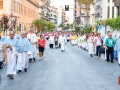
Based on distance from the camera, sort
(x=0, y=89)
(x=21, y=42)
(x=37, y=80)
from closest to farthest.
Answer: (x=0, y=89) → (x=37, y=80) → (x=21, y=42)

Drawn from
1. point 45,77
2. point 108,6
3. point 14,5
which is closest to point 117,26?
point 14,5

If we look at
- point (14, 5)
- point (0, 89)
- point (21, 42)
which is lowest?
point (0, 89)

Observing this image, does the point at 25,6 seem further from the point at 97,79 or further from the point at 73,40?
the point at 97,79

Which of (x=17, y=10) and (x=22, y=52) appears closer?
(x=22, y=52)

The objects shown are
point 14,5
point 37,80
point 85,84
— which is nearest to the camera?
point 85,84

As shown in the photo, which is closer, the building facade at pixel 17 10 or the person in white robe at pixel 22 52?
the person in white robe at pixel 22 52

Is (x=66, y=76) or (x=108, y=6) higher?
(x=108, y=6)

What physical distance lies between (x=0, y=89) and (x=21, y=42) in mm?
4430

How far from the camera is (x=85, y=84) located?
1195cm

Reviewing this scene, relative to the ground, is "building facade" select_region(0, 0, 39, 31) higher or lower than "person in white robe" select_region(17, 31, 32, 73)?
higher

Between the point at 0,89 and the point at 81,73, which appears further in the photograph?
the point at 81,73

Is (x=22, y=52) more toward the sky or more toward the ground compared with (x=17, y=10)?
more toward the ground

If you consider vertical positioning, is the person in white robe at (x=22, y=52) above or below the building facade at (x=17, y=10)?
below

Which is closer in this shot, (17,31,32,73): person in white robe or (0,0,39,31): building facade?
(17,31,32,73): person in white robe
